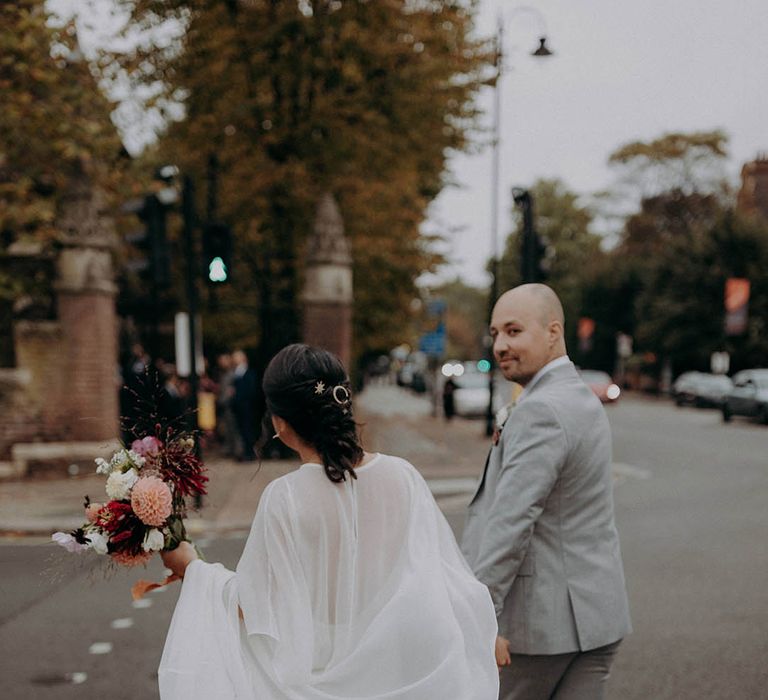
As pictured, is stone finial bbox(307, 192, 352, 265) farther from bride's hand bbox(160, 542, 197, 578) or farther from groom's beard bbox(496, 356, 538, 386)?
bride's hand bbox(160, 542, 197, 578)

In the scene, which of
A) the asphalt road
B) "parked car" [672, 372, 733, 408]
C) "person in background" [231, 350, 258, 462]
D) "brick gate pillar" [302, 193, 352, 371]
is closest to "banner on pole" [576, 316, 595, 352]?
"parked car" [672, 372, 733, 408]

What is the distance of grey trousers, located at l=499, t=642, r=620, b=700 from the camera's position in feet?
8.95

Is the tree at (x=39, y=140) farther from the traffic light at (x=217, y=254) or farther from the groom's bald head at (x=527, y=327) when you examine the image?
the groom's bald head at (x=527, y=327)

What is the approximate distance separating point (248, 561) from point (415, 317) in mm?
17752

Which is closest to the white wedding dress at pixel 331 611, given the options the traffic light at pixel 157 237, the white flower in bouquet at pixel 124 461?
the white flower in bouquet at pixel 124 461

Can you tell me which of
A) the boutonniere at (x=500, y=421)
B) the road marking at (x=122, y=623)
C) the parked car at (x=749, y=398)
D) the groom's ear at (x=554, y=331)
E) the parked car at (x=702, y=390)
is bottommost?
the parked car at (x=702, y=390)

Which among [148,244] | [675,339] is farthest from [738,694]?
[675,339]

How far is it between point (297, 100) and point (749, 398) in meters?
18.1

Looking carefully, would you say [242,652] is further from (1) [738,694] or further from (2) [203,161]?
(2) [203,161]

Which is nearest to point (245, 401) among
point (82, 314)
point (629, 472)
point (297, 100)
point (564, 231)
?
point (82, 314)

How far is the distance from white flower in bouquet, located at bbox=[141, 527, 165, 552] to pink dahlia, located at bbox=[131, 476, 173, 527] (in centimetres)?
2

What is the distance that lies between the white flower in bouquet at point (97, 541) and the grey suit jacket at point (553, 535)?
1097mm

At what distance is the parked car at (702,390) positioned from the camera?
37.4m

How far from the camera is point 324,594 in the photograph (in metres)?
2.28
